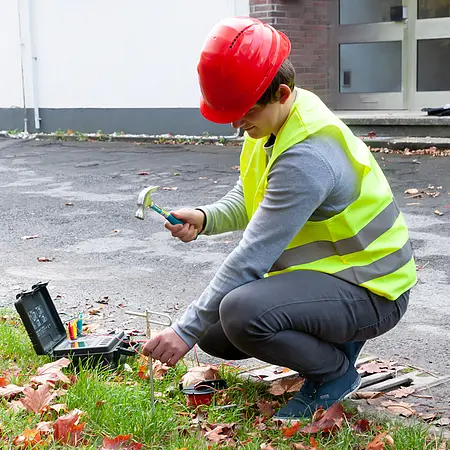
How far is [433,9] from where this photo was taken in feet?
39.0

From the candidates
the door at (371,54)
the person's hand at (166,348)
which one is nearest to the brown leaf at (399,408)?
the person's hand at (166,348)

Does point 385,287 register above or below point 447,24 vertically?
below

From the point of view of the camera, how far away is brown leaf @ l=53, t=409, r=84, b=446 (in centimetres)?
293

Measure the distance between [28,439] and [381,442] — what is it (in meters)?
1.14

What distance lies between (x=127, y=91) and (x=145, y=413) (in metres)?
10.6

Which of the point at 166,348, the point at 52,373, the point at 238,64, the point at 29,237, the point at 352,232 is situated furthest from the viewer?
the point at 29,237

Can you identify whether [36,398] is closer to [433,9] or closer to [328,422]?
[328,422]

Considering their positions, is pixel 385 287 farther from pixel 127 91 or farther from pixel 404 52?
pixel 127 91

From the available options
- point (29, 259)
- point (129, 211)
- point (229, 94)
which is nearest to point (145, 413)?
point (229, 94)

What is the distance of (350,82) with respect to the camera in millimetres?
12586

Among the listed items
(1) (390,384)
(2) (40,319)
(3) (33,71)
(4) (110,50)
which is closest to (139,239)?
(2) (40,319)

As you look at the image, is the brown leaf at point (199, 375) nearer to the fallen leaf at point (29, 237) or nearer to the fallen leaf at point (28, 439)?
the fallen leaf at point (28, 439)

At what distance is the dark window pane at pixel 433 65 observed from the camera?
38.7 ft

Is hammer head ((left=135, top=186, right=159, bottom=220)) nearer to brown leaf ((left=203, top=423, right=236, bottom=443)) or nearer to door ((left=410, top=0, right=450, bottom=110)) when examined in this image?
brown leaf ((left=203, top=423, right=236, bottom=443))
